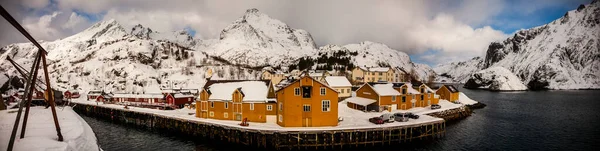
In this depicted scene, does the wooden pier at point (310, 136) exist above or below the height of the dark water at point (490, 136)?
above

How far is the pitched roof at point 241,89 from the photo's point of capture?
2063 inches

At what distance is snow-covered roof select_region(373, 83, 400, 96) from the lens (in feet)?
209

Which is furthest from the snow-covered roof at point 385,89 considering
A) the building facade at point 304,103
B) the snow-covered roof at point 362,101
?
the building facade at point 304,103

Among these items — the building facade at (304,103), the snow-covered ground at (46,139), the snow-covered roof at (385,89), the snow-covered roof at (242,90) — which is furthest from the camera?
the snow-covered roof at (385,89)

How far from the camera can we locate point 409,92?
226ft

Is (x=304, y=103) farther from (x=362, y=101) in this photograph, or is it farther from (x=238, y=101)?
(x=362, y=101)

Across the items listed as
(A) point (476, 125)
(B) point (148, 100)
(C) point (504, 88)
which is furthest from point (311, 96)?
(C) point (504, 88)

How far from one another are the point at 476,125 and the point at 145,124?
70261mm

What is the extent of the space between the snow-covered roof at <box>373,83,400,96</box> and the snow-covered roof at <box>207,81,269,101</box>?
24734 mm

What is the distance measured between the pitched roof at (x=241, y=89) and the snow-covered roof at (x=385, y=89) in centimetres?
2429

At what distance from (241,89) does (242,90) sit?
0.27m

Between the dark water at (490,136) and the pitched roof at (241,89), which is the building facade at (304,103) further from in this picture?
the dark water at (490,136)

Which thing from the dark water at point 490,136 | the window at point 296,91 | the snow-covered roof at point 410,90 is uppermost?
the window at point 296,91

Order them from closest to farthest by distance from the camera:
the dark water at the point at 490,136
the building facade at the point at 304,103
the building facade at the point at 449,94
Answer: the dark water at the point at 490,136
the building facade at the point at 304,103
the building facade at the point at 449,94
